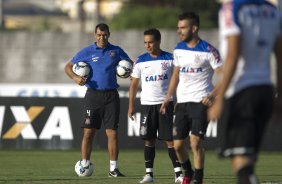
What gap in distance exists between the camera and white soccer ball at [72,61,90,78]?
14.8 m

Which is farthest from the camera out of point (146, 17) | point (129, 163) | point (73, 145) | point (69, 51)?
point (146, 17)

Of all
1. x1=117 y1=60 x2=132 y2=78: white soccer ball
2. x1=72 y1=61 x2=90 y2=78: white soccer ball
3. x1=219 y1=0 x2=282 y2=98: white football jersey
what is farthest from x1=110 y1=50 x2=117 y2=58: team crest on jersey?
x1=219 y1=0 x2=282 y2=98: white football jersey

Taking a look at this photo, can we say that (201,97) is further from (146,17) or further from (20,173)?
(146,17)

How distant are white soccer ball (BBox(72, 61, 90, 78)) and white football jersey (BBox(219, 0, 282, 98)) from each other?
645 cm

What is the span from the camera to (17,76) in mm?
37688

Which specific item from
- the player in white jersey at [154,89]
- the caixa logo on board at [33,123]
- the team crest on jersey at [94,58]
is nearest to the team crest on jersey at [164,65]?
the player in white jersey at [154,89]

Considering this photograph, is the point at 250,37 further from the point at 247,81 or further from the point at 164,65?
the point at 164,65

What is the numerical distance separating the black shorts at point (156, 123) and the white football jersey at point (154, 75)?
0.12 m

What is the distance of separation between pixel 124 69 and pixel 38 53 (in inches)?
886

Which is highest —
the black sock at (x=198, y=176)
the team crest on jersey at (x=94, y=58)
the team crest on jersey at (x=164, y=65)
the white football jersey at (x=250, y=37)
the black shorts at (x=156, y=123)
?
the white football jersey at (x=250, y=37)

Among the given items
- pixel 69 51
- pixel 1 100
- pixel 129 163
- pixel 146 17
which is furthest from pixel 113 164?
pixel 146 17

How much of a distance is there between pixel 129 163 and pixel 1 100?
539 cm

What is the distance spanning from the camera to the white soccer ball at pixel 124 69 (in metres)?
15.0

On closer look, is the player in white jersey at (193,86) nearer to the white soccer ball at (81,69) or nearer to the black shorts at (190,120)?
the black shorts at (190,120)
